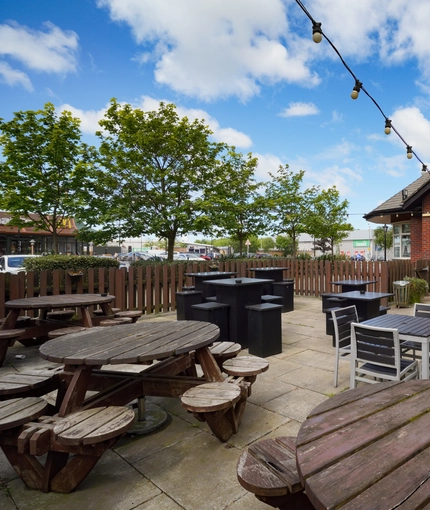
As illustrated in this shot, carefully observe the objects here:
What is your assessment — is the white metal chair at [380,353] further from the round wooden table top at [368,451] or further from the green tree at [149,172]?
the green tree at [149,172]

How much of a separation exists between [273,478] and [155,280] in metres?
6.93

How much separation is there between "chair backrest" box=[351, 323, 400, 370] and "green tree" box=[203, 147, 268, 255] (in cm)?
1044

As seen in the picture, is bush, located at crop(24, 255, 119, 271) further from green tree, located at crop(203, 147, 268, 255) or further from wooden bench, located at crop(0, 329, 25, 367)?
green tree, located at crop(203, 147, 268, 255)

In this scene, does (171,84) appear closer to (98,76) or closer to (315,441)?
(98,76)

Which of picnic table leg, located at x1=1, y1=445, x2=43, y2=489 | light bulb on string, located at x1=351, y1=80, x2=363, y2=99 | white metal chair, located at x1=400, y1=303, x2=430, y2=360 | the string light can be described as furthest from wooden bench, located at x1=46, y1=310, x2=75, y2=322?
light bulb on string, located at x1=351, y1=80, x2=363, y2=99

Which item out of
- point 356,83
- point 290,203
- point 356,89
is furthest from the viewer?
point 290,203

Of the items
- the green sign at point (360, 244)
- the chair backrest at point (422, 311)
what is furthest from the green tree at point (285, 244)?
the green sign at point (360, 244)

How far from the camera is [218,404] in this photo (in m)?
2.10

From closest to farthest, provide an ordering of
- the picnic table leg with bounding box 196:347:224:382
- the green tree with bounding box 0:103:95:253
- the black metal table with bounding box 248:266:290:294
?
1. the picnic table leg with bounding box 196:347:224:382
2. the black metal table with bounding box 248:266:290:294
3. the green tree with bounding box 0:103:95:253

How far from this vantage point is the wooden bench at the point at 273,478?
4.34 feet

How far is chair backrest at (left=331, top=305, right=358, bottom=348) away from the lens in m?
3.56

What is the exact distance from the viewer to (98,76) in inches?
370

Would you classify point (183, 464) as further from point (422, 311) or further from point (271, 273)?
point (271, 273)

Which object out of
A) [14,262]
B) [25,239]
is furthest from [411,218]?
[25,239]
